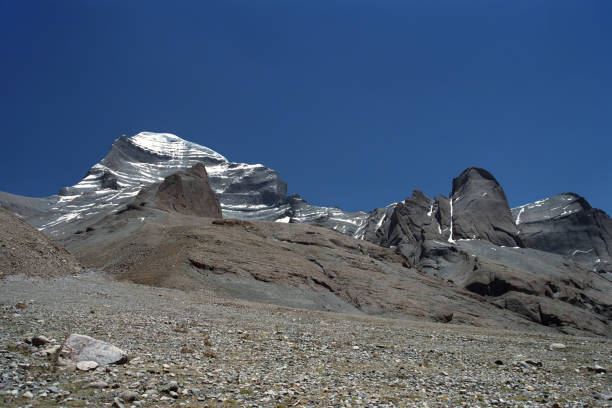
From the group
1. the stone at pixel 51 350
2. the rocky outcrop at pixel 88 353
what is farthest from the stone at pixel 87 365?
the stone at pixel 51 350

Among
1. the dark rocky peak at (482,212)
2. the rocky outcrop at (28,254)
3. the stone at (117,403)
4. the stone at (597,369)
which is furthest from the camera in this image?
the dark rocky peak at (482,212)

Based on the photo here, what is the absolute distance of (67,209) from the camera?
194125 mm

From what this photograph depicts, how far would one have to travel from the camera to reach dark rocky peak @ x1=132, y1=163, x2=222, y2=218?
9406 cm

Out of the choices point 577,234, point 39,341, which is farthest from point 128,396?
point 577,234

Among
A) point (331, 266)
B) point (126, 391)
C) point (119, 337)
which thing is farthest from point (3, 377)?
point (331, 266)

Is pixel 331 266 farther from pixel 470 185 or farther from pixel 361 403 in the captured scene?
pixel 470 185

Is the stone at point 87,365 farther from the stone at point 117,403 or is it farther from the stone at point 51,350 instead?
the stone at point 117,403

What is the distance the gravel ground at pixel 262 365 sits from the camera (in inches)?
416

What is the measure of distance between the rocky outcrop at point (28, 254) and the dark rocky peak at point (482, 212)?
5721 inches

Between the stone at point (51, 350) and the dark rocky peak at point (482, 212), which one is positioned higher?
the dark rocky peak at point (482, 212)

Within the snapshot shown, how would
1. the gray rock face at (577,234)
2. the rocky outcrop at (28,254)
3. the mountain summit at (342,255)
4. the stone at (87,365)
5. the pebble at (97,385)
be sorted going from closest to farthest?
1. the pebble at (97,385)
2. the stone at (87,365)
3. the rocky outcrop at (28,254)
4. the mountain summit at (342,255)
5. the gray rock face at (577,234)

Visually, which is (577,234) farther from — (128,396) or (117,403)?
(117,403)

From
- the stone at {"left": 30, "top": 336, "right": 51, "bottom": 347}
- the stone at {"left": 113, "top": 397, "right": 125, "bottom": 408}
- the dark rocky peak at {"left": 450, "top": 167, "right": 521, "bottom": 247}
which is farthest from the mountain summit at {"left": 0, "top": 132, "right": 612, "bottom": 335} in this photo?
the stone at {"left": 113, "top": 397, "right": 125, "bottom": 408}

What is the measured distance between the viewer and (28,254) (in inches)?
1389
